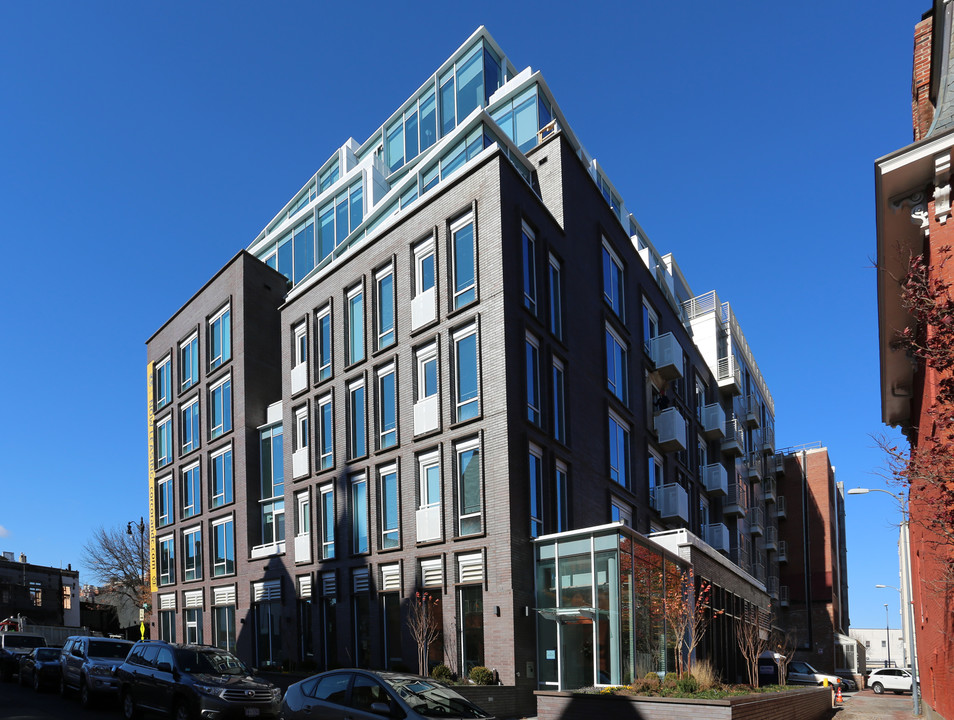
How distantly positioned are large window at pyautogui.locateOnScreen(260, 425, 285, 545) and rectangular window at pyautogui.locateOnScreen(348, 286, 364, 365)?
6.15 metres

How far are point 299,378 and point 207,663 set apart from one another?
16488 mm

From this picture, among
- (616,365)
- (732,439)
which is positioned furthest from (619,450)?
(732,439)

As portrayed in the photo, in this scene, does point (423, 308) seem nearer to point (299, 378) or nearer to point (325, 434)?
point (325, 434)

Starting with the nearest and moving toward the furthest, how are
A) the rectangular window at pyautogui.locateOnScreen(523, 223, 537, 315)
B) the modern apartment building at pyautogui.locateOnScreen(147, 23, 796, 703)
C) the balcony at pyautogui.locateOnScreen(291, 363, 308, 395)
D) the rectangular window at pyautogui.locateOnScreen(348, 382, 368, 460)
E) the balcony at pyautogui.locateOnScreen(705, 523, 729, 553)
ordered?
the modern apartment building at pyautogui.locateOnScreen(147, 23, 796, 703) → the rectangular window at pyautogui.locateOnScreen(523, 223, 537, 315) → the rectangular window at pyautogui.locateOnScreen(348, 382, 368, 460) → the balcony at pyautogui.locateOnScreen(291, 363, 308, 395) → the balcony at pyautogui.locateOnScreen(705, 523, 729, 553)

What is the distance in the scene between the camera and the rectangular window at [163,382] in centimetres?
4312

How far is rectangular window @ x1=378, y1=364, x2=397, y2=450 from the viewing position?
1120 inches

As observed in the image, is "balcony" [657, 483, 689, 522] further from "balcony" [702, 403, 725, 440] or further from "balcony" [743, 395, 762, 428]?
"balcony" [743, 395, 762, 428]

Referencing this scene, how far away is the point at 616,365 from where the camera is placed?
33188mm

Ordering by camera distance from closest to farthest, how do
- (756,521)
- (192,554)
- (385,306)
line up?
1. (385,306)
2. (192,554)
3. (756,521)

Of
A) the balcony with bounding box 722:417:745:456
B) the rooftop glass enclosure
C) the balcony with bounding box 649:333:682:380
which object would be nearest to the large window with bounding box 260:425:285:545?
the rooftop glass enclosure

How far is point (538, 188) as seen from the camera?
30.0 meters

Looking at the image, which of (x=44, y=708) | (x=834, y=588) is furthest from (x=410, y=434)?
(x=834, y=588)

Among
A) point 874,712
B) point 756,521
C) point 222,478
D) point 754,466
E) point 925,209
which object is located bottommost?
point 874,712

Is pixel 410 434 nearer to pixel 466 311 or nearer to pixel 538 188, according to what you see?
pixel 466 311
